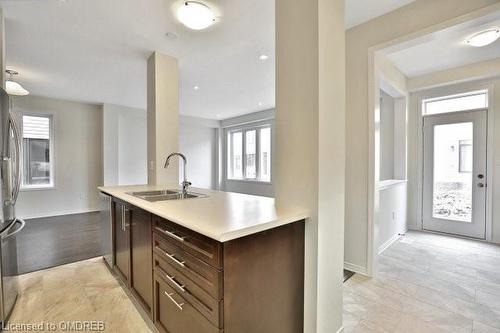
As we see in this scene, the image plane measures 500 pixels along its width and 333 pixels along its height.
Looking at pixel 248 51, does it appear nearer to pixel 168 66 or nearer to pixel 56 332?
pixel 168 66

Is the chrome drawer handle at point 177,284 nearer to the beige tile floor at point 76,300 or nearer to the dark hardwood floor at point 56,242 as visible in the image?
the beige tile floor at point 76,300

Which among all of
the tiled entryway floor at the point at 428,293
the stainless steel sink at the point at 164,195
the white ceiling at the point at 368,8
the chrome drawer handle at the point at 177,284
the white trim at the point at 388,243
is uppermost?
the white ceiling at the point at 368,8

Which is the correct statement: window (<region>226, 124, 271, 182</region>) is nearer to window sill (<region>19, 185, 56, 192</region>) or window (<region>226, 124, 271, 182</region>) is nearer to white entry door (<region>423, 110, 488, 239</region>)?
white entry door (<region>423, 110, 488, 239</region>)

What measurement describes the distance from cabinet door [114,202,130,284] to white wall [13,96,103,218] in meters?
4.44

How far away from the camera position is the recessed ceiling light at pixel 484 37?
2502 millimetres

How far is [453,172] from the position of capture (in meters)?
3.91

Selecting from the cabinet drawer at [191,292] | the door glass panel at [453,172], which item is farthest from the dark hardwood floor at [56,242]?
the door glass panel at [453,172]

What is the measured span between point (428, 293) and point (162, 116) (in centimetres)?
357

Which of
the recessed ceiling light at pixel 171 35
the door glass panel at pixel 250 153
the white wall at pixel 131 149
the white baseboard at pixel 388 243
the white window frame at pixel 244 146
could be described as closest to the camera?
the recessed ceiling light at pixel 171 35

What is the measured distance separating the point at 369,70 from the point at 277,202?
1.91 meters

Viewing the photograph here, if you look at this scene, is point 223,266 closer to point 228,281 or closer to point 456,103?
point 228,281

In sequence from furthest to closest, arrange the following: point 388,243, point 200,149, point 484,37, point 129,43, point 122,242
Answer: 1. point 200,149
2. point 388,243
3. point 129,43
4. point 484,37
5. point 122,242

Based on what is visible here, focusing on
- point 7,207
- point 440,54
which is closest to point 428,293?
point 440,54

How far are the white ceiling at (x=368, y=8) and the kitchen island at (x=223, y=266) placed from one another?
210cm
